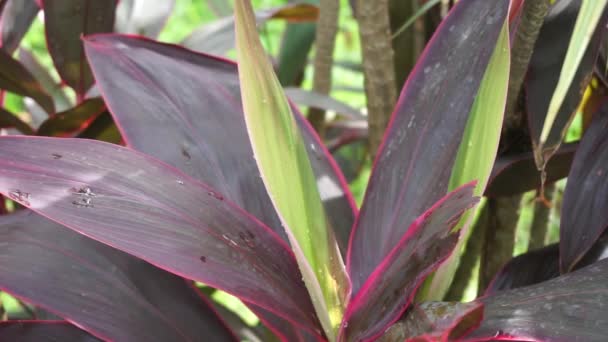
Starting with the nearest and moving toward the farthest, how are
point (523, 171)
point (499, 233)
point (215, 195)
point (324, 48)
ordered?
1. point (215, 195)
2. point (523, 171)
3. point (499, 233)
4. point (324, 48)

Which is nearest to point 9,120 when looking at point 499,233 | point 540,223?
point 499,233

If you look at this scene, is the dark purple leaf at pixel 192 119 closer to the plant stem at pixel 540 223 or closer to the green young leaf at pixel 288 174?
the green young leaf at pixel 288 174

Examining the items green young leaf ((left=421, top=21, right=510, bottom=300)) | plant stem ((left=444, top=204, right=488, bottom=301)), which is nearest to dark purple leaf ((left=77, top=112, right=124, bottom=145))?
green young leaf ((left=421, top=21, right=510, bottom=300))

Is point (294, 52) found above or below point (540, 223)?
above

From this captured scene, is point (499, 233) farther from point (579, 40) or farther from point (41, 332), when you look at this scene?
point (41, 332)

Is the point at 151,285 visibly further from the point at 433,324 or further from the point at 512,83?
the point at 512,83

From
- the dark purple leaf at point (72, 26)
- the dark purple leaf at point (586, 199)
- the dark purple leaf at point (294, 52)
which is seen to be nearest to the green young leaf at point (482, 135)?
the dark purple leaf at point (586, 199)

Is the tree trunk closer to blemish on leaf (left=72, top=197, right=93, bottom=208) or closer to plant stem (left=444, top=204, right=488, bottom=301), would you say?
plant stem (left=444, top=204, right=488, bottom=301)
